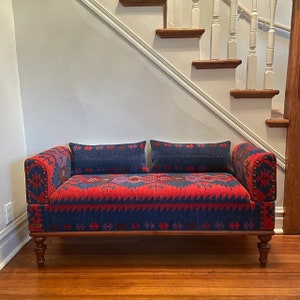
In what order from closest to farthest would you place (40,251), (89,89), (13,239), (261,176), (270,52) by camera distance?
(261,176) → (40,251) → (13,239) → (270,52) → (89,89)

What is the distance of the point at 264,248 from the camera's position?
169cm

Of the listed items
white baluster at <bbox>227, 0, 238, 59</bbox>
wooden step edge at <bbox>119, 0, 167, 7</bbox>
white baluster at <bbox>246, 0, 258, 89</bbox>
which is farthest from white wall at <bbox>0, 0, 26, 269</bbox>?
white baluster at <bbox>246, 0, 258, 89</bbox>

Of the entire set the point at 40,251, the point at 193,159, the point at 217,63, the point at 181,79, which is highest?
the point at 217,63

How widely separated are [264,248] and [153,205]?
68 centimetres

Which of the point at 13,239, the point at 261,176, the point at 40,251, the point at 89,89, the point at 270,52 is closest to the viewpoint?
the point at 261,176

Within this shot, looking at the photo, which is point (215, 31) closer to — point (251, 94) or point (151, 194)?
point (251, 94)

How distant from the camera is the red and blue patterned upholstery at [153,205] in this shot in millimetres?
1630

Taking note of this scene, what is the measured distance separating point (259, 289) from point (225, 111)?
116cm

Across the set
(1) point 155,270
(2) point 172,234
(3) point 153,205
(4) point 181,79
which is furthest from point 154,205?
(4) point 181,79

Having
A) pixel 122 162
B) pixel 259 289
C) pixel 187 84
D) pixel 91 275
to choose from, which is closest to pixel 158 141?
pixel 122 162

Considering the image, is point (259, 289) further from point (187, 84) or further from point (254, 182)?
point (187, 84)

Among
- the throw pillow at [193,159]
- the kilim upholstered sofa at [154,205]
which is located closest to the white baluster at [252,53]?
the throw pillow at [193,159]

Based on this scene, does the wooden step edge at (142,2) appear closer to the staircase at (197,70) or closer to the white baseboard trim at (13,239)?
the staircase at (197,70)

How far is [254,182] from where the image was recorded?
1.62 m
